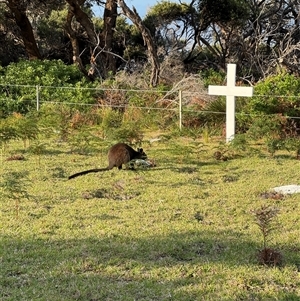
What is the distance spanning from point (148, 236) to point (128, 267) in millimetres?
765

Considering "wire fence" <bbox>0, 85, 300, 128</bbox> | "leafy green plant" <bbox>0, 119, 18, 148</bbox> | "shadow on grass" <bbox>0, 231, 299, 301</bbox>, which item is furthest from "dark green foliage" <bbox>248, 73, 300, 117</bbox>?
"shadow on grass" <bbox>0, 231, 299, 301</bbox>

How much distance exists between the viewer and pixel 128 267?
4020 mm

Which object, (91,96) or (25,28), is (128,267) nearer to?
(91,96)

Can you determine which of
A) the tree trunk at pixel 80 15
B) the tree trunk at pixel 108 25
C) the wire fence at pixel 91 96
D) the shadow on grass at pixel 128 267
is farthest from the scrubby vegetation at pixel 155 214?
the tree trunk at pixel 108 25

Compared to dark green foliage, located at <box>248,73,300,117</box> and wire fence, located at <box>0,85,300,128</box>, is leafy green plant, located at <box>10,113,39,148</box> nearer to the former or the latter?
wire fence, located at <box>0,85,300,128</box>

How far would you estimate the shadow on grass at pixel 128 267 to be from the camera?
3529 millimetres

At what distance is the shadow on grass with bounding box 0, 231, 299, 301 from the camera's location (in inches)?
139

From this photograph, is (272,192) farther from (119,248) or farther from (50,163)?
(50,163)

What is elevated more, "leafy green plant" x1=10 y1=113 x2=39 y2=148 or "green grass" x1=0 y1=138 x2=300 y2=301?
"leafy green plant" x1=10 y1=113 x2=39 y2=148

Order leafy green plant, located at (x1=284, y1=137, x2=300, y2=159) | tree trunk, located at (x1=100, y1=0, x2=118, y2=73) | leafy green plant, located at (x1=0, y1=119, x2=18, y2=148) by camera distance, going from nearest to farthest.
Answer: leafy green plant, located at (x1=284, y1=137, x2=300, y2=159)
leafy green plant, located at (x1=0, y1=119, x2=18, y2=148)
tree trunk, located at (x1=100, y1=0, x2=118, y2=73)

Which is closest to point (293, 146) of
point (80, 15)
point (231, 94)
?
point (231, 94)

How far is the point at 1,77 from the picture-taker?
47.9 ft

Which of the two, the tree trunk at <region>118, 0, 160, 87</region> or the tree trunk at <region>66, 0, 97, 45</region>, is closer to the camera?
the tree trunk at <region>118, 0, 160, 87</region>

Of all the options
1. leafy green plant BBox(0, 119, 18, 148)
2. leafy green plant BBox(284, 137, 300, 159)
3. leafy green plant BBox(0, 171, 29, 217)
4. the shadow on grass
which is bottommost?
the shadow on grass
